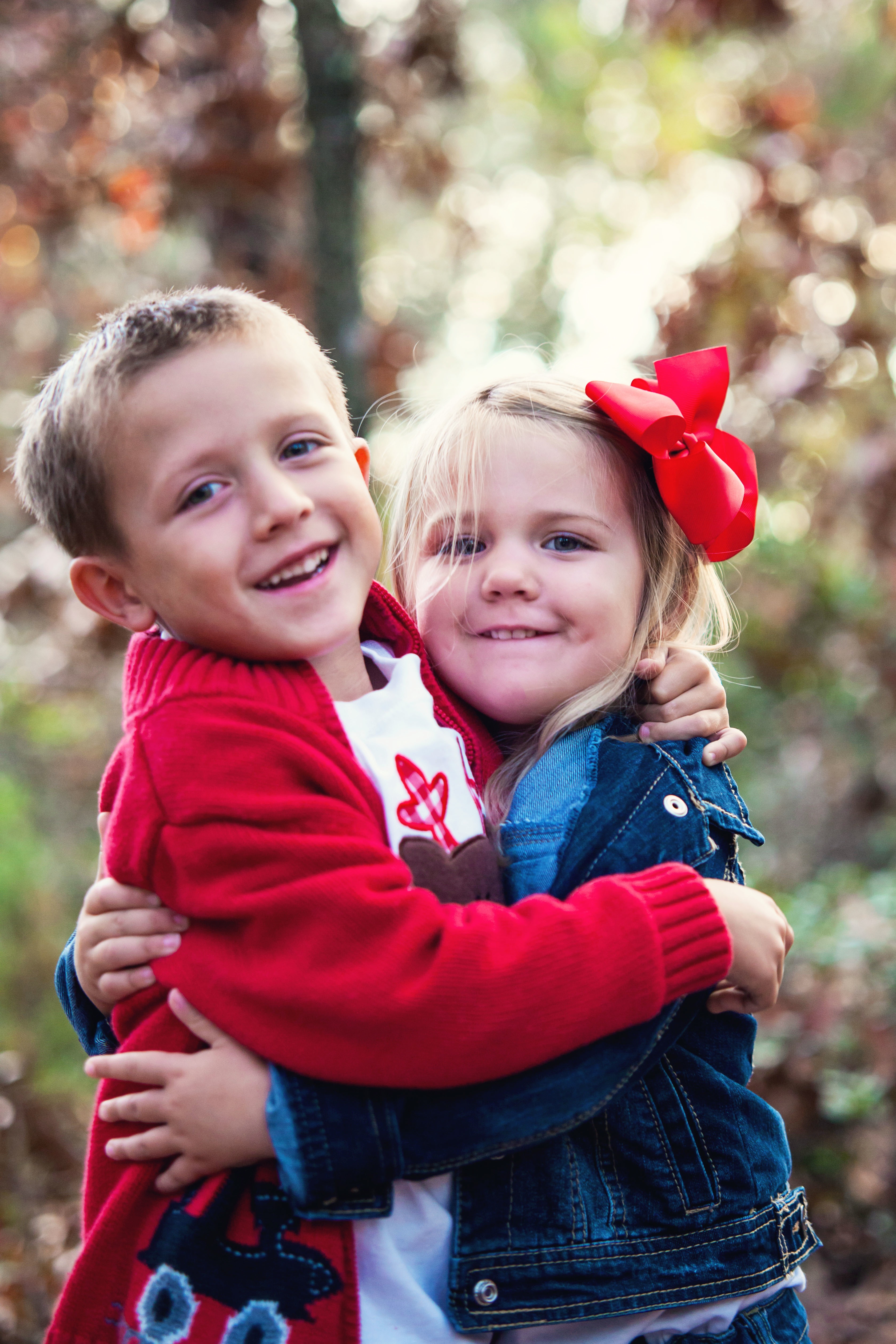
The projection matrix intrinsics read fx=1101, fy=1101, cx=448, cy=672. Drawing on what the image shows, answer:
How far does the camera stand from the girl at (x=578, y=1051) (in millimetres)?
1468

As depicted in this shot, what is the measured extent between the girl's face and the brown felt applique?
326mm

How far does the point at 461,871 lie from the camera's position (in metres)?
1.62

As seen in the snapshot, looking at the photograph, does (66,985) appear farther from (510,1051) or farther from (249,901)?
(510,1051)

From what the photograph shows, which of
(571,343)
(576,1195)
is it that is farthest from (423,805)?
(571,343)

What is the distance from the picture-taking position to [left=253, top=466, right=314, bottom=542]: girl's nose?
1.52 meters

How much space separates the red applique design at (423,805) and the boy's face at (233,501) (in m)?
0.23

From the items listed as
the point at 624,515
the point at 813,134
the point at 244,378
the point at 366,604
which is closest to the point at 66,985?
the point at 366,604

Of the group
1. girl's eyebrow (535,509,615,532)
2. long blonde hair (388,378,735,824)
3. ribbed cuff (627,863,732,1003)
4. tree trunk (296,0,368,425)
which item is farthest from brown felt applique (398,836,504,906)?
tree trunk (296,0,368,425)

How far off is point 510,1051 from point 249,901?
38cm

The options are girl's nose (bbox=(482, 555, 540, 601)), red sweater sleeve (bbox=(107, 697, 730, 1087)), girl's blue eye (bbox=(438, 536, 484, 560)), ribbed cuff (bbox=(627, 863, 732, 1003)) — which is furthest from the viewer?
girl's blue eye (bbox=(438, 536, 484, 560))

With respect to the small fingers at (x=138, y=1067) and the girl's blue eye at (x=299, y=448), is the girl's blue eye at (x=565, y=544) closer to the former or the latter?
the girl's blue eye at (x=299, y=448)

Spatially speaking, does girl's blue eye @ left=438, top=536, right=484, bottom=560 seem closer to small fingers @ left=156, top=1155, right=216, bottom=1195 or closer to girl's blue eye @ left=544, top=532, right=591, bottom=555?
girl's blue eye @ left=544, top=532, right=591, bottom=555

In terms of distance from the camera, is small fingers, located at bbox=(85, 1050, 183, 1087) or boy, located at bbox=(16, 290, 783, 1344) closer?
boy, located at bbox=(16, 290, 783, 1344)

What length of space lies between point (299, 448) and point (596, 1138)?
1.13 m
